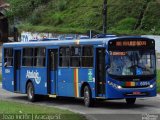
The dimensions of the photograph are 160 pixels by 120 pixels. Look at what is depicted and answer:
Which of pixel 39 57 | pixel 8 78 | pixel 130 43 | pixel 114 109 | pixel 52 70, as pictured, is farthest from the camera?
pixel 8 78

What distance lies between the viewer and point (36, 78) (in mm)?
26000

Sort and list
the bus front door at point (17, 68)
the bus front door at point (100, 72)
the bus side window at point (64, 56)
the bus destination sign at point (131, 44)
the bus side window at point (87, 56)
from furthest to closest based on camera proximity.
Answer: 1. the bus front door at point (17, 68)
2. the bus side window at point (64, 56)
3. the bus side window at point (87, 56)
4. the bus front door at point (100, 72)
5. the bus destination sign at point (131, 44)

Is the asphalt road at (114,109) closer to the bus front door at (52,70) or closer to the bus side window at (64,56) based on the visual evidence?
the bus front door at (52,70)

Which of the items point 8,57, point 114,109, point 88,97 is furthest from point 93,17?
point 114,109

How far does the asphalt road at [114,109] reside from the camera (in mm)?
18609

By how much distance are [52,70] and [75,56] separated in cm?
188

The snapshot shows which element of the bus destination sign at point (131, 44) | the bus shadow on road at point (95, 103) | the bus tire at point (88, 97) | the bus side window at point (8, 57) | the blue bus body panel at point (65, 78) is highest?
the bus destination sign at point (131, 44)

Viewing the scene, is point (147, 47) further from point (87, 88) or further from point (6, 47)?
point (6, 47)

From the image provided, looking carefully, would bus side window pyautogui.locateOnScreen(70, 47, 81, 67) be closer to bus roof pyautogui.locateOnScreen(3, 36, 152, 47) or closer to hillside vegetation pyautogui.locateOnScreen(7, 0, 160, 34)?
bus roof pyautogui.locateOnScreen(3, 36, 152, 47)

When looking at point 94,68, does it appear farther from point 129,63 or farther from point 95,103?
point 95,103

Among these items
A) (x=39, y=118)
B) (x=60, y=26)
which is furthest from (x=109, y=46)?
(x=60, y=26)

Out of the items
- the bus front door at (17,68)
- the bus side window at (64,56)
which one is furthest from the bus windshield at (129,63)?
the bus front door at (17,68)

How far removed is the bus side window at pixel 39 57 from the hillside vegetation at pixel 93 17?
34.1 m

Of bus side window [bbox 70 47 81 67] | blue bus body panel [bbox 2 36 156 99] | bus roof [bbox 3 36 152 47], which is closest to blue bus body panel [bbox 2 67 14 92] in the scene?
blue bus body panel [bbox 2 36 156 99]
